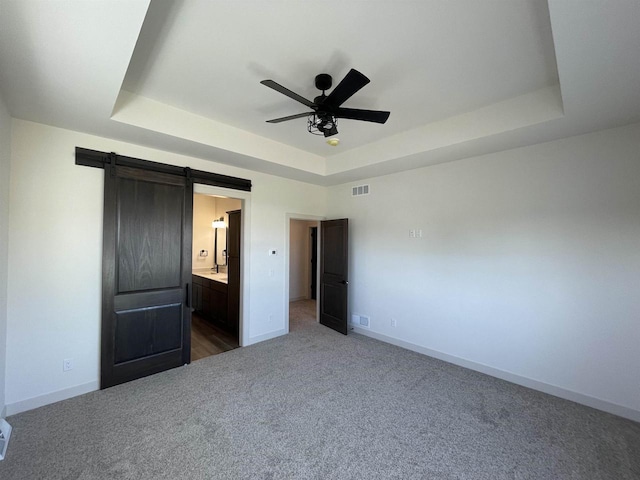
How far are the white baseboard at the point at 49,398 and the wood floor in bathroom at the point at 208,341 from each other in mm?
1122

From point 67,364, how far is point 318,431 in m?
2.76

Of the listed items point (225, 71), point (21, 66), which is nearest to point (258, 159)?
point (225, 71)

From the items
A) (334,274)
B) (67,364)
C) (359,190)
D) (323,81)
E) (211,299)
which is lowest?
(67,364)

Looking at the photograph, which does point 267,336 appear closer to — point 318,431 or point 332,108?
point 318,431

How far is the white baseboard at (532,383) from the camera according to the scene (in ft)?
8.63

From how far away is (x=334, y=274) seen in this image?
16.9ft

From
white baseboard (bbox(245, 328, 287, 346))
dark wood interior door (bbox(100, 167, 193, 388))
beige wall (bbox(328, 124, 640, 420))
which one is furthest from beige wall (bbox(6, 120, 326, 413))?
beige wall (bbox(328, 124, 640, 420))

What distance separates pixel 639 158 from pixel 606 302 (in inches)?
58.4

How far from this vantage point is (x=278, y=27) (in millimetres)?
1857

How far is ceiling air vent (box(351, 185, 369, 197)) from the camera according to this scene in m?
4.88

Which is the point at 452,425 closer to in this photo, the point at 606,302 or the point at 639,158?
the point at 606,302

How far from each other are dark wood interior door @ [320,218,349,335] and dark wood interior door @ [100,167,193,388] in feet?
8.55

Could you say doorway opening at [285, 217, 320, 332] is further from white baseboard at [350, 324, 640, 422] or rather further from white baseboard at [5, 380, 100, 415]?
white baseboard at [5, 380, 100, 415]

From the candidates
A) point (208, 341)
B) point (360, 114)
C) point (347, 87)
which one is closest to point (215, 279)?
point (208, 341)
